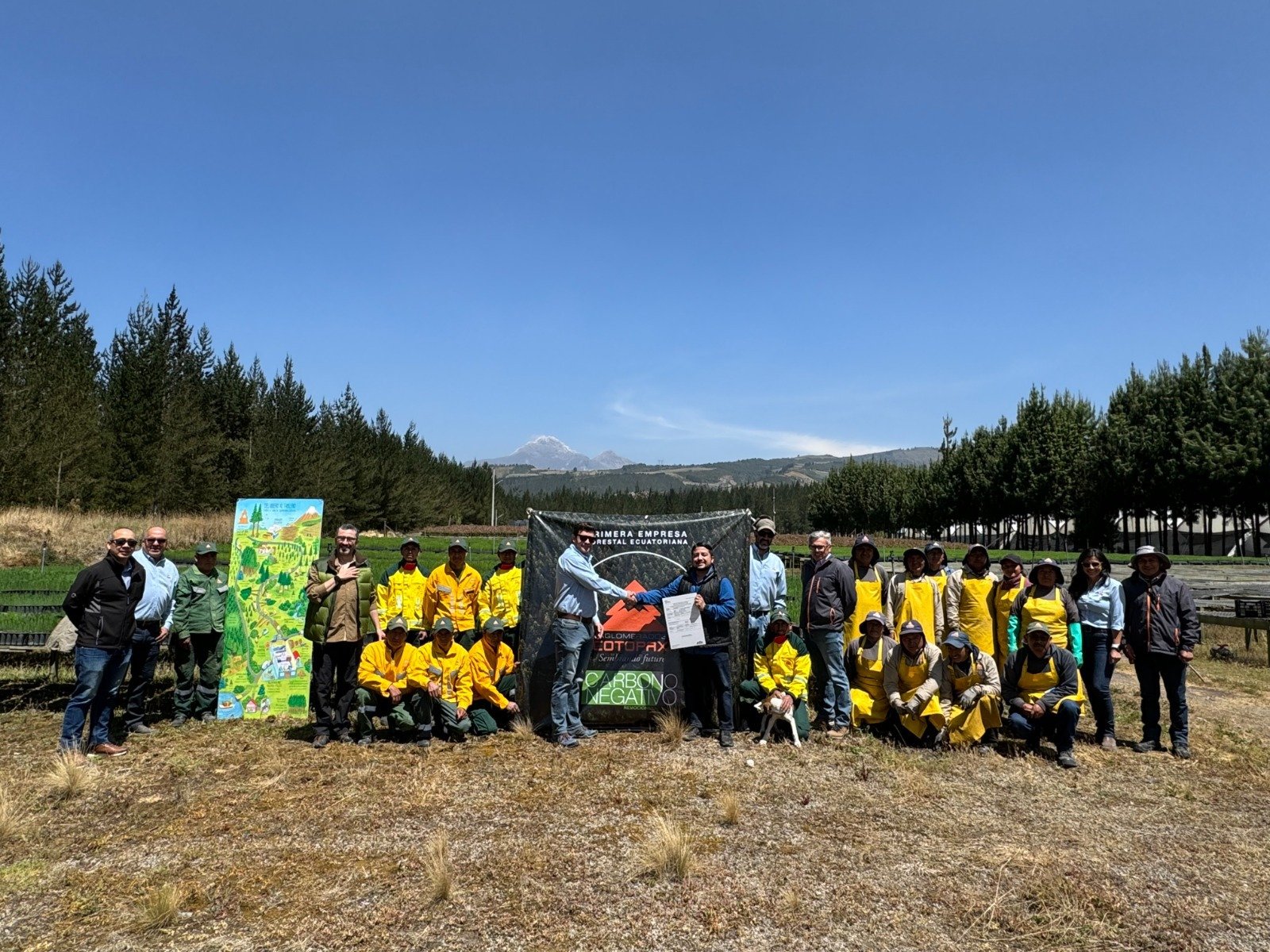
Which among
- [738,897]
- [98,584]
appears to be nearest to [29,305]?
[98,584]

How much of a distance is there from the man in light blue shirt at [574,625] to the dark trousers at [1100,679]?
4.88 metres

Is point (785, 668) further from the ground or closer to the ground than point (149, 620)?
closer to the ground

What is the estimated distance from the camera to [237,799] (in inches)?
232

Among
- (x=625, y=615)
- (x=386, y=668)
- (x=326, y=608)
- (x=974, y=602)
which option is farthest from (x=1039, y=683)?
(x=326, y=608)

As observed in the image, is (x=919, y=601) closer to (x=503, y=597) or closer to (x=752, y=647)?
(x=752, y=647)

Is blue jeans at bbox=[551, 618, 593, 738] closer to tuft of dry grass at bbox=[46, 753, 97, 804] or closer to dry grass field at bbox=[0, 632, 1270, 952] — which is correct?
dry grass field at bbox=[0, 632, 1270, 952]

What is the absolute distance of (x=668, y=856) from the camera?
4.75 metres

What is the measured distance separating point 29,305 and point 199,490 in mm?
12747

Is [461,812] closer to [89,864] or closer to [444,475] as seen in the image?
[89,864]

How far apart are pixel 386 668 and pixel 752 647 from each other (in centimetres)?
Result: 396

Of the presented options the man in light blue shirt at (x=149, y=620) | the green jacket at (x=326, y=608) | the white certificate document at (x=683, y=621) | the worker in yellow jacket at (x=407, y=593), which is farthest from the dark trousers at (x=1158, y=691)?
the man in light blue shirt at (x=149, y=620)

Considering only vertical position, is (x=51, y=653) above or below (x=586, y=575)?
below

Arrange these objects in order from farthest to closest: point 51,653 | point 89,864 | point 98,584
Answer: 1. point 51,653
2. point 98,584
3. point 89,864

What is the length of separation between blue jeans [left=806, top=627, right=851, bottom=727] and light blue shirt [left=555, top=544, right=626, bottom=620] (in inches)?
88.0
